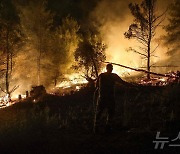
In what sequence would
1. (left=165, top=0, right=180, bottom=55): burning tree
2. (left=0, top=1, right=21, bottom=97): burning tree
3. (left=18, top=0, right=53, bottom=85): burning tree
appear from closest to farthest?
1. (left=0, top=1, right=21, bottom=97): burning tree
2. (left=165, top=0, right=180, bottom=55): burning tree
3. (left=18, top=0, right=53, bottom=85): burning tree

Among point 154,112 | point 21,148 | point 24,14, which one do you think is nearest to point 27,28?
point 24,14

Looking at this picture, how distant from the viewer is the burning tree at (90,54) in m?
29.6

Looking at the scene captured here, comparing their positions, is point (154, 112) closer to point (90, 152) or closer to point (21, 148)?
point (90, 152)

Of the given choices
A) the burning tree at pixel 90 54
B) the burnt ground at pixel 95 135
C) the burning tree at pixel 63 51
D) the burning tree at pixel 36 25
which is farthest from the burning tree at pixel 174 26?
the burnt ground at pixel 95 135

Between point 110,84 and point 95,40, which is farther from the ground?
point 95,40

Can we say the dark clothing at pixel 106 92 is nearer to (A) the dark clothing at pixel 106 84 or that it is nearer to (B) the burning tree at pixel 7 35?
(A) the dark clothing at pixel 106 84

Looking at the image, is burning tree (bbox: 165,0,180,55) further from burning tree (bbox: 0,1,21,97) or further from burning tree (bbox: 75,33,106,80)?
burning tree (bbox: 0,1,21,97)

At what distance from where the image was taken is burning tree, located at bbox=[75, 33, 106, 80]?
29.6 meters

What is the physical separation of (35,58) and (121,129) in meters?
25.4

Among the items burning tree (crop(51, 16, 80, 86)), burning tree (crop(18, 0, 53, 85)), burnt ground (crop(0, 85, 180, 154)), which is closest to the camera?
burnt ground (crop(0, 85, 180, 154))

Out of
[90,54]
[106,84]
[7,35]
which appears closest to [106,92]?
[106,84]

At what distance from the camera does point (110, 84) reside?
9352mm

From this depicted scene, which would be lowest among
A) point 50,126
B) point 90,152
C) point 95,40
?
point 90,152

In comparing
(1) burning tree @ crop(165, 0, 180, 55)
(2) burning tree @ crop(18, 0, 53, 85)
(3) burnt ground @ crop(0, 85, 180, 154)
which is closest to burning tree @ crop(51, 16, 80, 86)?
(2) burning tree @ crop(18, 0, 53, 85)
